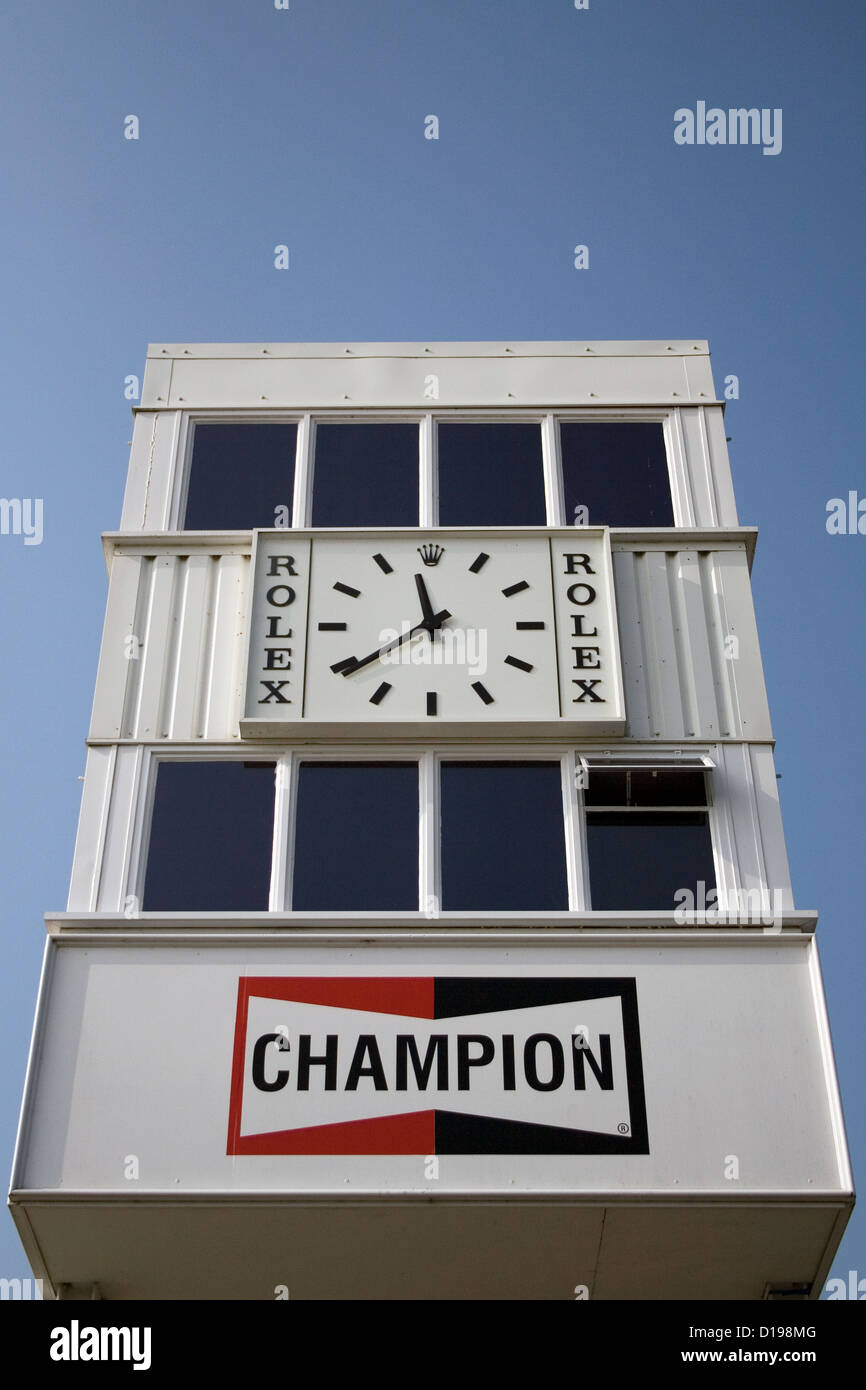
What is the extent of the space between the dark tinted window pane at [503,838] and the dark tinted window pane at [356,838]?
12.2 inches

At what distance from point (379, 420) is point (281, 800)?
4.30 meters

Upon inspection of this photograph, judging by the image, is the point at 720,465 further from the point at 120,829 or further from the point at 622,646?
the point at 120,829

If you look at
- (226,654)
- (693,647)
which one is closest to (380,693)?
(226,654)

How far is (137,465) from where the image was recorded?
50.2 feet

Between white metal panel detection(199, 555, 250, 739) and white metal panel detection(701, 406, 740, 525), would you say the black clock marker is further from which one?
white metal panel detection(701, 406, 740, 525)

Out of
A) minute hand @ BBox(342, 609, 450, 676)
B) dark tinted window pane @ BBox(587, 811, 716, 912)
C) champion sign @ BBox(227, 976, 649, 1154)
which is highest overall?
minute hand @ BBox(342, 609, 450, 676)

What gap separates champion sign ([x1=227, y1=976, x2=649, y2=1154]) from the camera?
11.2 m

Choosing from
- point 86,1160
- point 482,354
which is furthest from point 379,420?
point 86,1160

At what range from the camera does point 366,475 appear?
1521 centimetres

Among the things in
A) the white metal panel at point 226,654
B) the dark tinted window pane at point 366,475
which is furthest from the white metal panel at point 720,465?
the white metal panel at point 226,654

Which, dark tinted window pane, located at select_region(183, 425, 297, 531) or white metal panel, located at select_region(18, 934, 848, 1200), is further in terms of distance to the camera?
dark tinted window pane, located at select_region(183, 425, 297, 531)

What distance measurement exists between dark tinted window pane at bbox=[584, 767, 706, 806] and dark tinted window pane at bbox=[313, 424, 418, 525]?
10.7 ft

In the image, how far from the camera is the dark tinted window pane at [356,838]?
499 inches

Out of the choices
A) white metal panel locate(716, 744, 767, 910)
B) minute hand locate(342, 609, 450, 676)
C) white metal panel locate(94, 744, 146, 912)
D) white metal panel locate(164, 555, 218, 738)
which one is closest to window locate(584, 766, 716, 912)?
white metal panel locate(716, 744, 767, 910)
